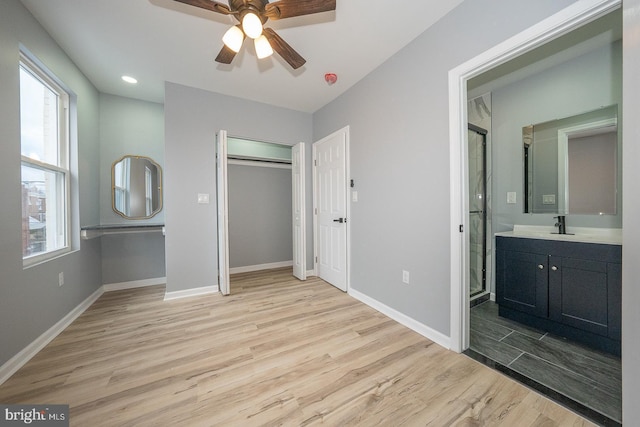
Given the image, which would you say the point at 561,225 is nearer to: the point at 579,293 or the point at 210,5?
the point at 579,293

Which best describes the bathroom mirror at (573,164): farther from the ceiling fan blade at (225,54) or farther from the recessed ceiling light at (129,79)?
the recessed ceiling light at (129,79)

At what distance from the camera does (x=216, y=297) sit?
2906 millimetres

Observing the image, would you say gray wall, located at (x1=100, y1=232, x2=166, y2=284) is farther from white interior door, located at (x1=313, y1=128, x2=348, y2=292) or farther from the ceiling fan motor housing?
the ceiling fan motor housing

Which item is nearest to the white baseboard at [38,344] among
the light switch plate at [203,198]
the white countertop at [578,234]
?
the light switch plate at [203,198]

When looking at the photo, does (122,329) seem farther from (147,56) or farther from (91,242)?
(147,56)

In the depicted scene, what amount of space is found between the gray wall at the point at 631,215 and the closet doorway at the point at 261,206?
3.16 metres

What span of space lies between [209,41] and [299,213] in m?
2.30

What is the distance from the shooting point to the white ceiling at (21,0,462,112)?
1.77 meters

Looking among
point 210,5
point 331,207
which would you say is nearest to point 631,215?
point 210,5

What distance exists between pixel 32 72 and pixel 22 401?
8.07 ft

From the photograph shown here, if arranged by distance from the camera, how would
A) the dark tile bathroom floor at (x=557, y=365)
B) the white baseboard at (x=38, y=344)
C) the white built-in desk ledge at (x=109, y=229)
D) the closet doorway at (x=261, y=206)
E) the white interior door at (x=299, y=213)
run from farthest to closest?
1. the closet doorway at (x=261, y=206)
2. the white interior door at (x=299, y=213)
3. the white built-in desk ledge at (x=109, y=229)
4. the white baseboard at (x=38, y=344)
5. the dark tile bathroom floor at (x=557, y=365)

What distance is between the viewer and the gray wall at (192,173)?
283 centimetres

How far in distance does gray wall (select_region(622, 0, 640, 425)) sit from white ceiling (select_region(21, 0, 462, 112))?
3.95ft

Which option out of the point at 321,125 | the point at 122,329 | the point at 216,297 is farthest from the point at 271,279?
the point at 321,125
